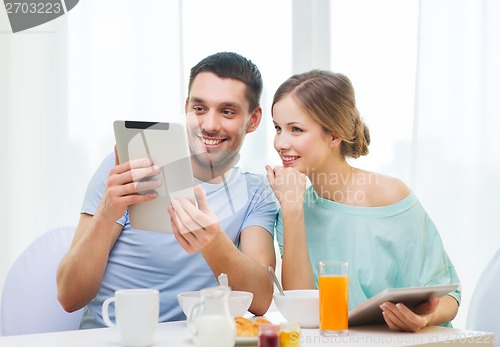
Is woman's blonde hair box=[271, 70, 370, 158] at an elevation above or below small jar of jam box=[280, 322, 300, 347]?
above

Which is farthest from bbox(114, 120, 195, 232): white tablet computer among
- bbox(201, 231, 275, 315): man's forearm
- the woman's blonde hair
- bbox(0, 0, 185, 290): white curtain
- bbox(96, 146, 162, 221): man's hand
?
bbox(0, 0, 185, 290): white curtain

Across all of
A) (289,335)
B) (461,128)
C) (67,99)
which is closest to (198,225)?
(289,335)

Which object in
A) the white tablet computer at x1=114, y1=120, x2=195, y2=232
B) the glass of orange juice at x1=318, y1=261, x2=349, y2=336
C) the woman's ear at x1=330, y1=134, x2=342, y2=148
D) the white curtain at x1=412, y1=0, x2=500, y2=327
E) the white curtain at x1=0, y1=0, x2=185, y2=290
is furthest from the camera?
the white curtain at x1=412, y1=0, x2=500, y2=327

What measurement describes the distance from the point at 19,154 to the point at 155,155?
1063mm

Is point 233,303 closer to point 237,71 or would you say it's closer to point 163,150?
point 163,150

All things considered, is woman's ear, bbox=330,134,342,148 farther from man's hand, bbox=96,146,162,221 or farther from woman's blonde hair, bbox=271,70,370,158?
man's hand, bbox=96,146,162,221

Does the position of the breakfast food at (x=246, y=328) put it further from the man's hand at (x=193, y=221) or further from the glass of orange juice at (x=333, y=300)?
the man's hand at (x=193, y=221)

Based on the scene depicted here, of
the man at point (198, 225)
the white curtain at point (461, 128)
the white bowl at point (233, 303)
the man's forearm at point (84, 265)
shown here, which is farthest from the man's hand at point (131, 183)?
the white curtain at point (461, 128)

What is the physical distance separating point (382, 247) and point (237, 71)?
0.59 m

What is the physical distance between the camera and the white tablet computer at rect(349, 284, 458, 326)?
3.83ft

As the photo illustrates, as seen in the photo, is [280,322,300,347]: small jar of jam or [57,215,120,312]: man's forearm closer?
[280,322,300,347]: small jar of jam

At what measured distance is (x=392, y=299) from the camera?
1.20m

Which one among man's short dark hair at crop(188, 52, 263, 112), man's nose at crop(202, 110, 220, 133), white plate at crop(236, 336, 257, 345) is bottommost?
white plate at crop(236, 336, 257, 345)

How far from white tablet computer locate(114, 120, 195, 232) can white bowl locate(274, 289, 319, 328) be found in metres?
0.28
